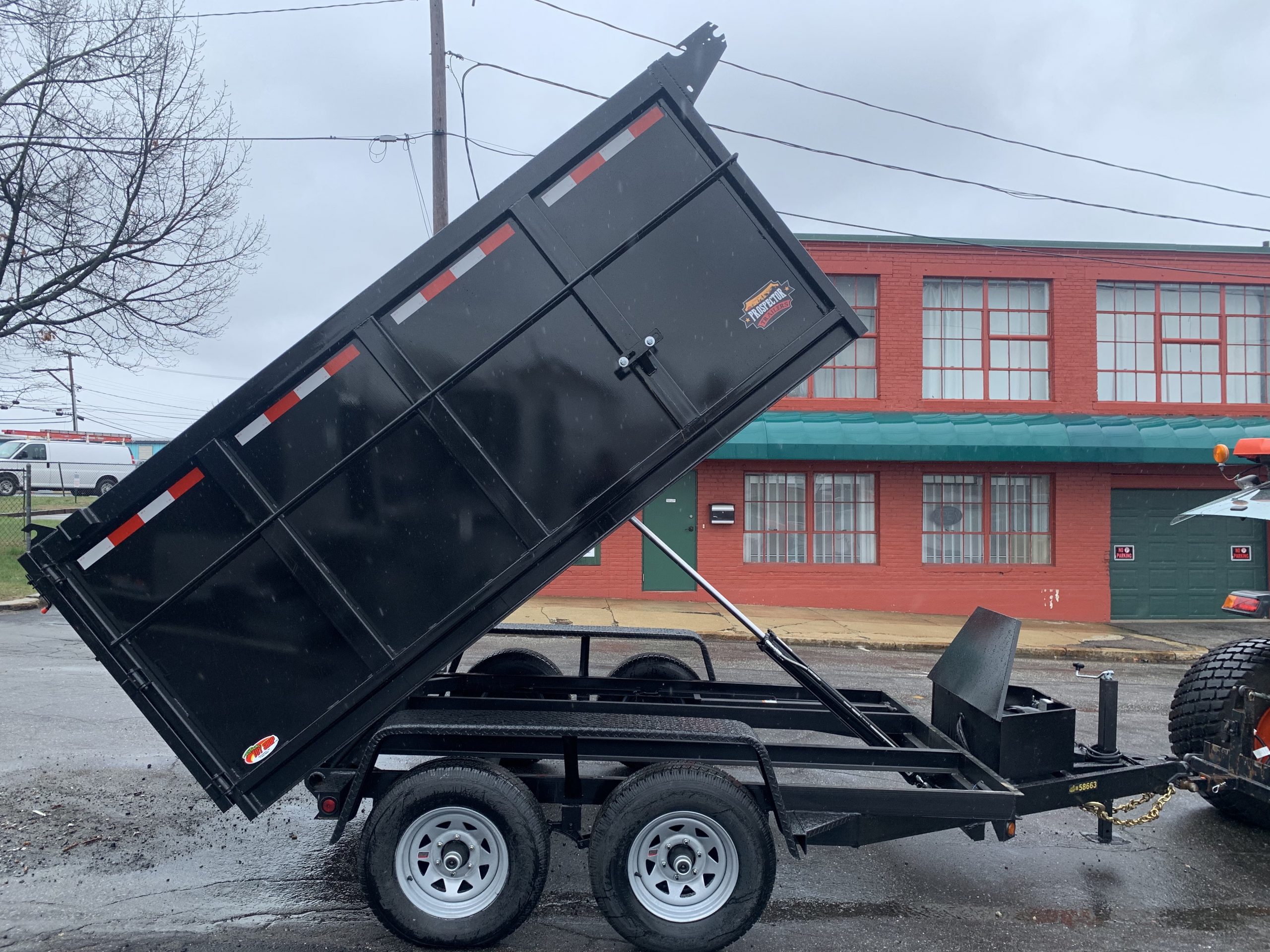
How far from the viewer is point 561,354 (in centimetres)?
393

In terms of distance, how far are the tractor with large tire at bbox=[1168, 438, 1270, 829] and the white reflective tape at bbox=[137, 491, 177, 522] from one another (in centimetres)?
521

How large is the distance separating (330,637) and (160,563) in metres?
0.79

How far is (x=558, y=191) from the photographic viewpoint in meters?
3.99

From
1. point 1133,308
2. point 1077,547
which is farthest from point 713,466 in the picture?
point 1133,308

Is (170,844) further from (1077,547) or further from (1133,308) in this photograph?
(1133,308)

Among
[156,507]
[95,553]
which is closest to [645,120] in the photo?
[156,507]

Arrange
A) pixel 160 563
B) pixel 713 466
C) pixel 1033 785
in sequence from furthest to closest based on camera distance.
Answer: pixel 713 466, pixel 1033 785, pixel 160 563

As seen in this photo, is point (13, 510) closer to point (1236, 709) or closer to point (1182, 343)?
point (1182, 343)

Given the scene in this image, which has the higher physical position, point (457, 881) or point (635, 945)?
point (457, 881)

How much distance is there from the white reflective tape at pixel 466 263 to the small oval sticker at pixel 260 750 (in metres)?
2.18

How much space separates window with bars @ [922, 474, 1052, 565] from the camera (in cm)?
1689

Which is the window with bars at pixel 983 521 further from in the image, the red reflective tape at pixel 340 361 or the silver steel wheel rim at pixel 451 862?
the red reflective tape at pixel 340 361

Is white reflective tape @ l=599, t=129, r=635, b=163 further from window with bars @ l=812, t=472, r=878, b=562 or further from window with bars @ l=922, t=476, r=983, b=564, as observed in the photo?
window with bars @ l=922, t=476, r=983, b=564

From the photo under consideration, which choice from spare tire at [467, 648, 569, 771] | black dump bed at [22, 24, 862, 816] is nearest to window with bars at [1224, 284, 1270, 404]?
spare tire at [467, 648, 569, 771]
